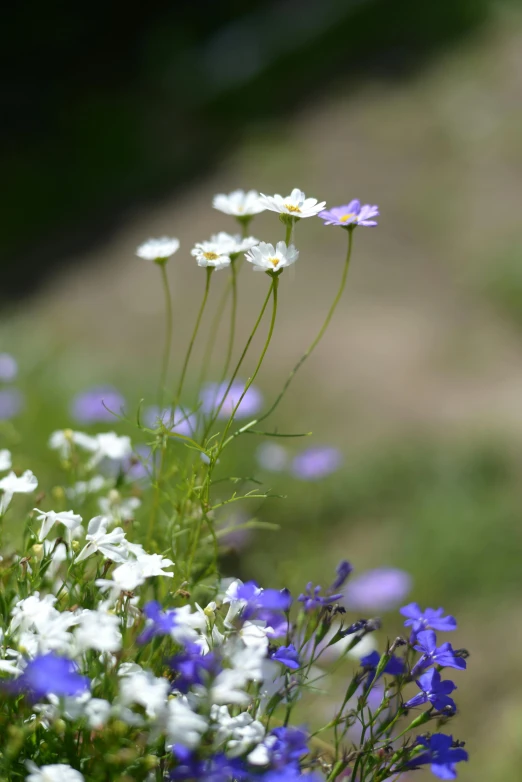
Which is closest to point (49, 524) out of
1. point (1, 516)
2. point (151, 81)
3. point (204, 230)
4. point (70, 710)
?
point (1, 516)

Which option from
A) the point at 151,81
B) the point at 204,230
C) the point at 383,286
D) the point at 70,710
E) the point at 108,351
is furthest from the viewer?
the point at 151,81

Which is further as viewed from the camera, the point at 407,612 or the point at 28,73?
the point at 28,73

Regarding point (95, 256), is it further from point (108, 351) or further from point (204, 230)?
point (108, 351)

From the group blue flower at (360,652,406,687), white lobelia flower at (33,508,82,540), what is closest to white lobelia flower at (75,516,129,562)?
white lobelia flower at (33,508,82,540)

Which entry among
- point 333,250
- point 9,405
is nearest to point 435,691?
point 9,405

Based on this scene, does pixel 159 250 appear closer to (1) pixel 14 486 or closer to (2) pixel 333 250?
(1) pixel 14 486

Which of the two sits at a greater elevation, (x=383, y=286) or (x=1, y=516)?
(x=383, y=286)

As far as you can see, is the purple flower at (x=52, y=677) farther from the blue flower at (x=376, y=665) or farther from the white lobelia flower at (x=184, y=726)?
the blue flower at (x=376, y=665)
